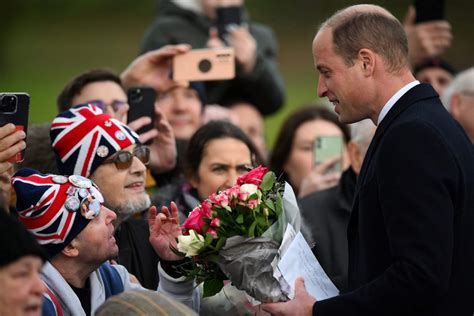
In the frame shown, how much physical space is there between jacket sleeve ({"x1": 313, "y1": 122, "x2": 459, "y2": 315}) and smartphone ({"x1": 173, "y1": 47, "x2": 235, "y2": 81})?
2.92 m

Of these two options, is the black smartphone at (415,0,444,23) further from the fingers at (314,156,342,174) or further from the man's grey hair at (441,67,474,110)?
the fingers at (314,156,342,174)

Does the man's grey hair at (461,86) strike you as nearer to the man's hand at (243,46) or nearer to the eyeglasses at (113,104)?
the man's hand at (243,46)

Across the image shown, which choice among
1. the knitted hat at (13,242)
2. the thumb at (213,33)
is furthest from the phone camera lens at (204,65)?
the knitted hat at (13,242)

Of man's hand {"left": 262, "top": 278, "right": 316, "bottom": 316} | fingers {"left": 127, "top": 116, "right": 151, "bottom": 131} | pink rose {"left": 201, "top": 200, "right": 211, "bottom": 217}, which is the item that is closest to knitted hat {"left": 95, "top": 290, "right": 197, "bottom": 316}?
man's hand {"left": 262, "top": 278, "right": 316, "bottom": 316}

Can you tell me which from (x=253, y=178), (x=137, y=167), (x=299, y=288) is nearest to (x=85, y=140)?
(x=137, y=167)

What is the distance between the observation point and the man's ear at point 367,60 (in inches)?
184

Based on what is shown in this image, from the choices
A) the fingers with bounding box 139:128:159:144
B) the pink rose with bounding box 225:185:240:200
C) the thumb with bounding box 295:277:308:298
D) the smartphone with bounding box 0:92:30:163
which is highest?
Result: the smartphone with bounding box 0:92:30:163

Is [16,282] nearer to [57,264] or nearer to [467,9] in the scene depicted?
[57,264]

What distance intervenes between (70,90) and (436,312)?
326 centimetres

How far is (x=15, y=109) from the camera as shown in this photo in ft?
17.5

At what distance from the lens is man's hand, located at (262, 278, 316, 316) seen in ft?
15.2

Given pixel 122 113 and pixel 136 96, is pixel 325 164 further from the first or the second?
pixel 122 113

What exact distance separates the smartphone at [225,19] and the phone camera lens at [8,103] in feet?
11.5

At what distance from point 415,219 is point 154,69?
3.27m
